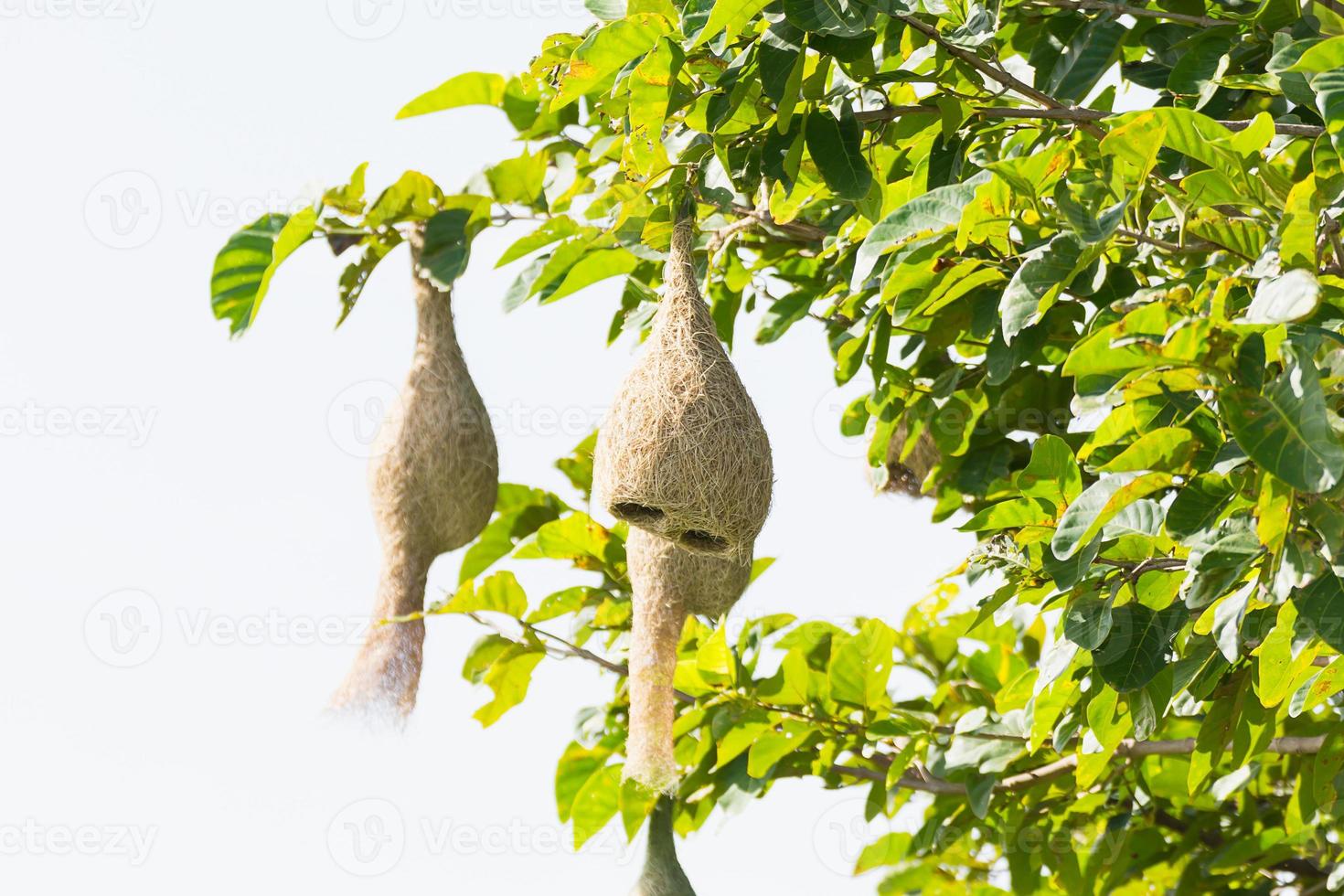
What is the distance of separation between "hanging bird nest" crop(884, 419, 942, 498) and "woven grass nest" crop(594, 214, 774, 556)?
52cm

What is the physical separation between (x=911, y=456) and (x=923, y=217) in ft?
3.88

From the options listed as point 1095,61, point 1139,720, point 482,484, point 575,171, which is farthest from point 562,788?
point 1095,61

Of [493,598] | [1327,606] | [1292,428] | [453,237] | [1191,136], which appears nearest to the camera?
[1292,428]

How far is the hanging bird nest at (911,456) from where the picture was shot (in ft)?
8.81

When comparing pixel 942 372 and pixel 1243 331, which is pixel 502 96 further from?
pixel 1243 331

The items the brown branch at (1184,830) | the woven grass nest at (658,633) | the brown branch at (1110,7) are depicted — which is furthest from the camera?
the brown branch at (1184,830)

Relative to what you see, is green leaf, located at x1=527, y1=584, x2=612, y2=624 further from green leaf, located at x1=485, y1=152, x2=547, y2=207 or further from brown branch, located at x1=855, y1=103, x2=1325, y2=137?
brown branch, located at x1=855, y1=103, x2=1325, y2=137

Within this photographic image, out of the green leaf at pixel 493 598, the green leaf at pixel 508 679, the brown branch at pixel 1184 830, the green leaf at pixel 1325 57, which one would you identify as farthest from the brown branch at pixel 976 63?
the brown branch at pixel 1184 830

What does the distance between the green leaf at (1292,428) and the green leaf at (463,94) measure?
1.49 metres

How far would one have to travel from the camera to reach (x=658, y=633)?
2410mm

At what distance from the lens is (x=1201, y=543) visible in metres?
1.53

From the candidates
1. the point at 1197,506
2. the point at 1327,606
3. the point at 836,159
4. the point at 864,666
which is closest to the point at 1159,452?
the point at 1197,506

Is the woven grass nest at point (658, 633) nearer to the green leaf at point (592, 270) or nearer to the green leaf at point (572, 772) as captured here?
the green leaf at point (592, 270)

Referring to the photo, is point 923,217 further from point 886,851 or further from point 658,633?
point 886,851
